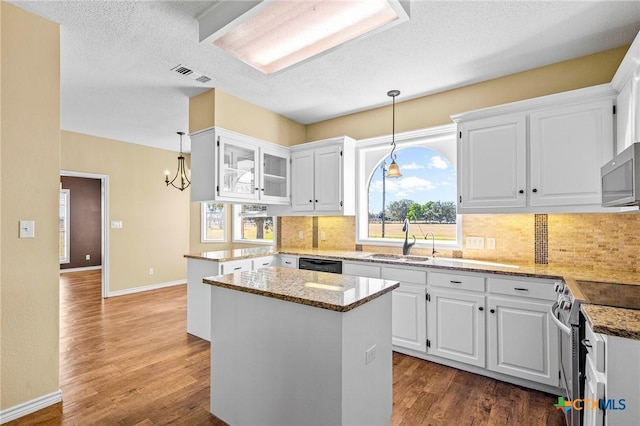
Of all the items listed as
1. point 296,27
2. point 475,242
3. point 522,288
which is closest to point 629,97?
point 522,288

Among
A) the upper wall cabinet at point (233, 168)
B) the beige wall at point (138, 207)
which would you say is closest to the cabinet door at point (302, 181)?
the upper wall cabinet at point (233, 168)

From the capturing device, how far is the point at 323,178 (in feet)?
13.1

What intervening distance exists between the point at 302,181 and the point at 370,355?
2844 mm

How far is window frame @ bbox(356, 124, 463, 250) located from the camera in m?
3.41

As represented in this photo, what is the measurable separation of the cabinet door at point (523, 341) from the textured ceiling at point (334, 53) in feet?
6.75

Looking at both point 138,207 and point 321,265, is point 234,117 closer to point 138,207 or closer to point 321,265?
point 321,265

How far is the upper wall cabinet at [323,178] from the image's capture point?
152 inches

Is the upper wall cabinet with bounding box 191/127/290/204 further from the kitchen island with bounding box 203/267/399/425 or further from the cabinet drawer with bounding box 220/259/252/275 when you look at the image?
the kitchen island with bounding box 203/267/399/425

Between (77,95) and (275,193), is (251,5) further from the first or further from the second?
(77,95)

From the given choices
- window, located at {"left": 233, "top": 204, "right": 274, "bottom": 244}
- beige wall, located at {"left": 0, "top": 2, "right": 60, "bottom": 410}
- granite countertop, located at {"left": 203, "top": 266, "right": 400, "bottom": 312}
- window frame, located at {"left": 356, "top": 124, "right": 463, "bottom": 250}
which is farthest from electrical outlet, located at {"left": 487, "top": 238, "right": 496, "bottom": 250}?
beige wall, located at {"left": 0, "top": 2, "right": 60, "bottom": 410}

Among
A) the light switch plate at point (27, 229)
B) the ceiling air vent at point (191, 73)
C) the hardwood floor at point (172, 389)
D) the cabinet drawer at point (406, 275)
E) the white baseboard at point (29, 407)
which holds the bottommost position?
the hardwood floor at point (172, 389)

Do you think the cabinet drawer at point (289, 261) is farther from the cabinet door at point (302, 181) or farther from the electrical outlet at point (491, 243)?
the electrical outlet at point (491, 243)

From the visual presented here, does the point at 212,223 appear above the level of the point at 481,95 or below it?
below

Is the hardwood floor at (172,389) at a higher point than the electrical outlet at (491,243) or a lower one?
lower
